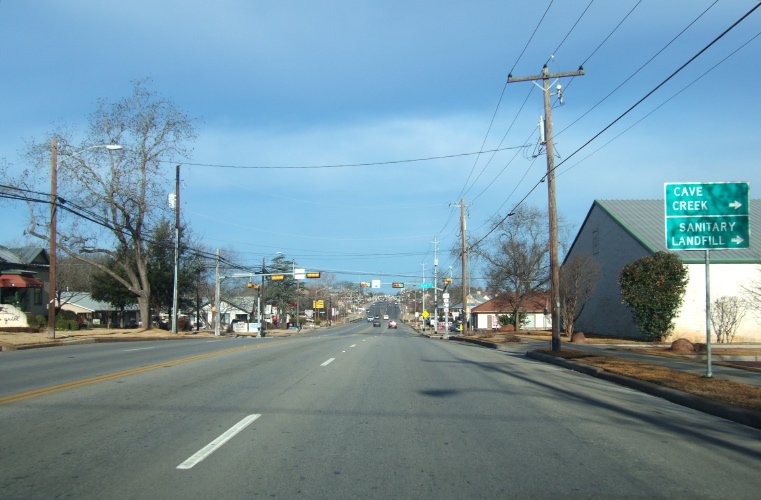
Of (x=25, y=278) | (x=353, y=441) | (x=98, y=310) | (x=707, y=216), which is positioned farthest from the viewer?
(x=98, y=310)

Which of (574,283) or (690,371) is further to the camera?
(574,283)

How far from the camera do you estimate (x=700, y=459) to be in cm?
683

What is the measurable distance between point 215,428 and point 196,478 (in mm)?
2188

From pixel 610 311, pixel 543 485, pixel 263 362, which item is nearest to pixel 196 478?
pixel 543 485

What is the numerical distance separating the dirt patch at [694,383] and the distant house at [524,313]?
3716 cm

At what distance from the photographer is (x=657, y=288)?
2989 cm

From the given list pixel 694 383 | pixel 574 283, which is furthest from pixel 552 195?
pixel 574 283

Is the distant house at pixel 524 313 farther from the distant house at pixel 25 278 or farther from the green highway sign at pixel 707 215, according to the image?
the green highway sign at pixel 707 215

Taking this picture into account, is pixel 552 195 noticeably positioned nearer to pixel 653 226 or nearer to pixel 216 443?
pixel 653 226

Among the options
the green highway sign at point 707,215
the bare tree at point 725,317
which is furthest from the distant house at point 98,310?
the green highway sign at point 707,215

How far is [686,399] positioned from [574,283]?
25896mm

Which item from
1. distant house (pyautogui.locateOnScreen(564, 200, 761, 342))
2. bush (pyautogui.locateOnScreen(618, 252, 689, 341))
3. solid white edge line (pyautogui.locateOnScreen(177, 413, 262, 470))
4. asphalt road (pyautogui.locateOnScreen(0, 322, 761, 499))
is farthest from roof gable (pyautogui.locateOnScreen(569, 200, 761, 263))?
solid white edge line (pyautogui.locateOnScreen(177, 413, 262, 470))

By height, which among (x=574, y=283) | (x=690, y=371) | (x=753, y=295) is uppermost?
(x=574, y=283)

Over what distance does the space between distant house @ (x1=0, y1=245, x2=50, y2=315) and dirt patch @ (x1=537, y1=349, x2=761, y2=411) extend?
3692cm
